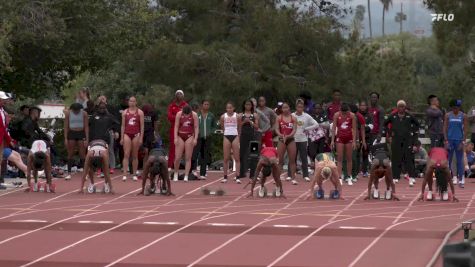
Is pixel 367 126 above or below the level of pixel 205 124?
below

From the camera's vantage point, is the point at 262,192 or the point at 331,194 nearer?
the point at 331,194

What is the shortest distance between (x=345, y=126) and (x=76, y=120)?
5.56 m

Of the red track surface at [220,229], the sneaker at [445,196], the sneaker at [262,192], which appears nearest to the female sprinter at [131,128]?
the red track surface at [220,229]

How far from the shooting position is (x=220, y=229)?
18.8 m

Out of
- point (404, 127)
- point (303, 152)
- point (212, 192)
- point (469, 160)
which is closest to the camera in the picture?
point (212, 192)

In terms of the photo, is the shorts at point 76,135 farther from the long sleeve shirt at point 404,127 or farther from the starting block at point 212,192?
the long sleeve shirt at point 404,127

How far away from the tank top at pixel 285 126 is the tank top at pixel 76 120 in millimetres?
4116

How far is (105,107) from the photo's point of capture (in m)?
Result: 26.1

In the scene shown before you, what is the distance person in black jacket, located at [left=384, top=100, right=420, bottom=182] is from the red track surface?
3.75 feet

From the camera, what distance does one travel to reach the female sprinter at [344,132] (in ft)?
83.5

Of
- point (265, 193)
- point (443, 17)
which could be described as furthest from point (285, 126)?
point (443, 17)

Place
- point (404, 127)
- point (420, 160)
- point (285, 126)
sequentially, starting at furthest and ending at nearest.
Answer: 1. point (420, 160)
2. point (404, 127)
3. point (285, 126)

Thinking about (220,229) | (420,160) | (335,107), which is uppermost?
(335,107)

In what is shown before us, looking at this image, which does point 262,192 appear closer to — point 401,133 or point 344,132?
point 344,132
